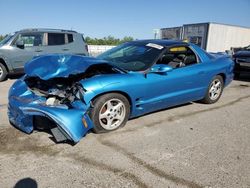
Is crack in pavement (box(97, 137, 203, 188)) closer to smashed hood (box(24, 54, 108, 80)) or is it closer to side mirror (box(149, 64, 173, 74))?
smashed hood (box(24, 54, 108, 80))

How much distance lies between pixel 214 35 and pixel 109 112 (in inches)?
935

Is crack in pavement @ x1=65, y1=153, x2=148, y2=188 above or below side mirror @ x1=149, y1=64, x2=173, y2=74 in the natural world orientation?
below

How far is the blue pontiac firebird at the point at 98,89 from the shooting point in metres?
3.33

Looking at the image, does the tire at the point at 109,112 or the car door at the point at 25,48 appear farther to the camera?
the car door at the point at 25,48

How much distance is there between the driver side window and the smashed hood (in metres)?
1.42

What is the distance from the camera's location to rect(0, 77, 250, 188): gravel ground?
8.70 ft

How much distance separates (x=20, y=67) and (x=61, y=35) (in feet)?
6.12

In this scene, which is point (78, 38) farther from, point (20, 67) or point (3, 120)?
point (3, 120)

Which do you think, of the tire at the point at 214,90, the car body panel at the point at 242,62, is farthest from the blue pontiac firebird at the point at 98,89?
the car body panel at the point at 242,62

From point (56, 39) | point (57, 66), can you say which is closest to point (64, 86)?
point (57, 66)

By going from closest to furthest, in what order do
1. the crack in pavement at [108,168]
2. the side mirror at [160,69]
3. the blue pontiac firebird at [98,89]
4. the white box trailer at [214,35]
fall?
the crack in pavement at [108,168]
the blue pontiac firebird at [98,89]
the side mirror at [160,69]
the white box trailer at [214,35]

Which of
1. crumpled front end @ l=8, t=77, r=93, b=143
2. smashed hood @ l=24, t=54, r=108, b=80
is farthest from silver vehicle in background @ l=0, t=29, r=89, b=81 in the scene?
crumpled front end @ l=8, t=77, r=93, b=143

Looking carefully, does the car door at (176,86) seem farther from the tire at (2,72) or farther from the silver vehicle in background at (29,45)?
the tire at (2,72)

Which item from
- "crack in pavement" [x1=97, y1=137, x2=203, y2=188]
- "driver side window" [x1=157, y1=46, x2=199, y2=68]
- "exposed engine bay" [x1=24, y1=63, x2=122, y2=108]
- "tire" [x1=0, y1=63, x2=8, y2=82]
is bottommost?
"crack in pavement" [x1=97, y1=137, x2=203, y2=188]
